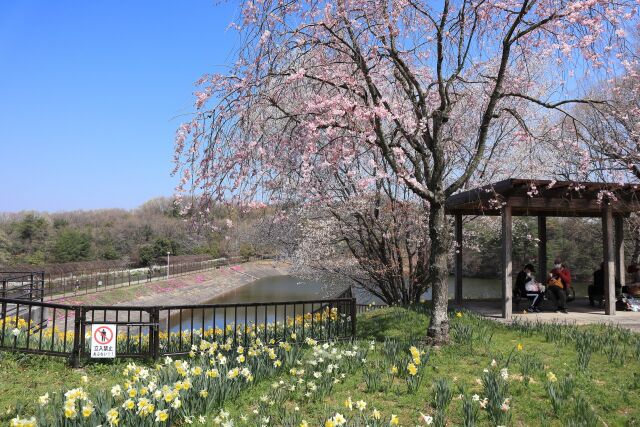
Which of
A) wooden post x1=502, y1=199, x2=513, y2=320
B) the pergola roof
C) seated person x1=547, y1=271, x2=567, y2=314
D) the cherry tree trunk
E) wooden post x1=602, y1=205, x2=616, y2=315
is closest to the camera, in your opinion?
the cherry tree trunk

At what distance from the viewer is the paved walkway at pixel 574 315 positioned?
9.59m

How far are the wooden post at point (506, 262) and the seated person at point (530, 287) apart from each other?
1.48m

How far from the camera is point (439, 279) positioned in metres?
6.99

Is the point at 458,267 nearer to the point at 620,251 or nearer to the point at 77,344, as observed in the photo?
the point at 620,251

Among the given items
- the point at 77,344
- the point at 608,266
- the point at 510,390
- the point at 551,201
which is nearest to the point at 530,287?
the point at 608,266

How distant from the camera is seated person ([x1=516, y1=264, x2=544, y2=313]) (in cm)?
1111

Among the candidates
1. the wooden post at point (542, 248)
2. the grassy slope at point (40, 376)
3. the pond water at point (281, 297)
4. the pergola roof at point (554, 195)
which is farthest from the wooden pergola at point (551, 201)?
the pond water at point (281, 297)

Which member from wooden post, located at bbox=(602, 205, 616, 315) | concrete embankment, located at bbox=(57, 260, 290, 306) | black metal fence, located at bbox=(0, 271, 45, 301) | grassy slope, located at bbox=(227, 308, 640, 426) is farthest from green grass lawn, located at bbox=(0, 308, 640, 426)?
concrete embankment, located at bbox=(57, 260, 290, 306)

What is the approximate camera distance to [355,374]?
5.34 metres

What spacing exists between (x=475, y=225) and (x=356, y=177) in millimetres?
5904

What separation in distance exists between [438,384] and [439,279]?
2653 mm

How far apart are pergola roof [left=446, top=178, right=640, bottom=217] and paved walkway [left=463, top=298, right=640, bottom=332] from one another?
2.24 m

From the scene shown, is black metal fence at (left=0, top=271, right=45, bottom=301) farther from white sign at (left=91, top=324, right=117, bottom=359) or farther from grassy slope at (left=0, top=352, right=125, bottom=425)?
white sign at (left=91, top=324, right=117, bottom=359)

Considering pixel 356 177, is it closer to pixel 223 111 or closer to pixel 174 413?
pixel 223 111
